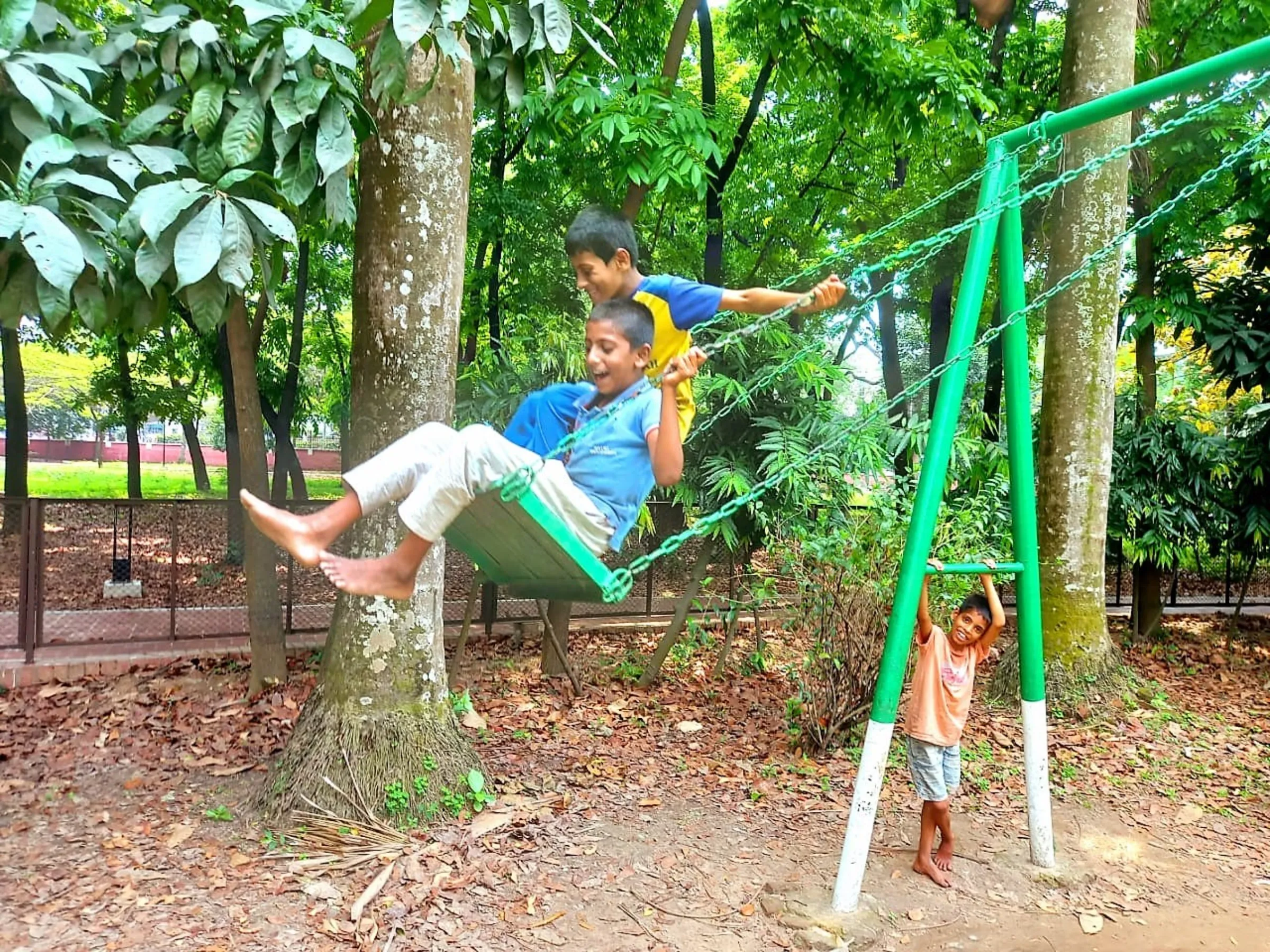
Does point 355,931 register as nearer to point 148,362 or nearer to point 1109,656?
point 1109,656

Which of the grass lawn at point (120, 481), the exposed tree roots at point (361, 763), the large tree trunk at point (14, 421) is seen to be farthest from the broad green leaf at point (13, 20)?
the grass lawn at point (120, 481)

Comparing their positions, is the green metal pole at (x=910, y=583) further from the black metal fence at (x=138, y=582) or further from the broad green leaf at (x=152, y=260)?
the black metal fence at (x=138, y=582)

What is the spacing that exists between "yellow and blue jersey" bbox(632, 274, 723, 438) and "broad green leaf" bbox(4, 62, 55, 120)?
5.20 feet

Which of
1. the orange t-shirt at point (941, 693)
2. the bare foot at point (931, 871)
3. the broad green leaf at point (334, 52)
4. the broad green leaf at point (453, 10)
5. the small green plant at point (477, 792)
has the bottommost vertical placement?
the bare foot at point (931, 871)

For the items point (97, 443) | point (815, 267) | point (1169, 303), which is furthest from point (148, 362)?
point (97, 443)

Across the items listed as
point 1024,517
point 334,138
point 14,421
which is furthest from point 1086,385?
point 14,421

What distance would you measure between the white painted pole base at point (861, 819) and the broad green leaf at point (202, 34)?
121 inches

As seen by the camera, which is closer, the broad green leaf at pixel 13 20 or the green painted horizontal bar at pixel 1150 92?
the broad green leaf at pixel 13 20

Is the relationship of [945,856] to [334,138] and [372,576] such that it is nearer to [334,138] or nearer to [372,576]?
[372,576]

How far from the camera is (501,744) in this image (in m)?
4.88

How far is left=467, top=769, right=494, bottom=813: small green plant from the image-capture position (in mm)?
3916

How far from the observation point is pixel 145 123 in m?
2.43

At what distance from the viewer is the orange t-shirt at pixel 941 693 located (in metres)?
3.60

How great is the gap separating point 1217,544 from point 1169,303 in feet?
7.20
